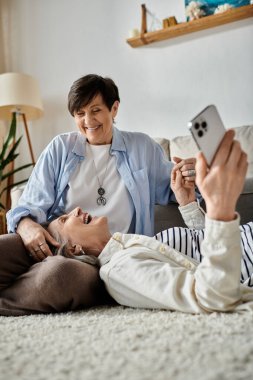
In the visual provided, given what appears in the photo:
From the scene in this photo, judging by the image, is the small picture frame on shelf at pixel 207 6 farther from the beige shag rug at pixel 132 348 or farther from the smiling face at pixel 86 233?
the beige shag rug at pixel 132 348

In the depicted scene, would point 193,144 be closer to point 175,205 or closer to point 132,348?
point 175,205

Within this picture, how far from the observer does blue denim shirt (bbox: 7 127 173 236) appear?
1.65 meters

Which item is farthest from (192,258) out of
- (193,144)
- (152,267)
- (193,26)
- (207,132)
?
(193,26)

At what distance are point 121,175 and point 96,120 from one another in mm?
239

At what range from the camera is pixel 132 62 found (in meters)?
3.01

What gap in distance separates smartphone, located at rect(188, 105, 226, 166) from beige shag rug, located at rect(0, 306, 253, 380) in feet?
1.08

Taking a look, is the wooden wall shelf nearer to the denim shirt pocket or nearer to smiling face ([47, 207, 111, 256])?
the denim shirt pocket

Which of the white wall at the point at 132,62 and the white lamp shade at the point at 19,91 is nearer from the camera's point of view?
the white wall at the point at 132,62

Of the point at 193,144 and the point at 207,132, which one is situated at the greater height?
the point at 207,132

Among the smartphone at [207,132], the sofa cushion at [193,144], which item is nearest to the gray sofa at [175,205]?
the sofa cushion at [193,144]

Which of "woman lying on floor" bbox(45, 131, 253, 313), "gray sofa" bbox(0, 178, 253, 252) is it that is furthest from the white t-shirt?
"woman lying on floor" bbox(45, 131, 253, 313)

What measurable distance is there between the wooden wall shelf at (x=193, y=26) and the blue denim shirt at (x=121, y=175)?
4.33 ft

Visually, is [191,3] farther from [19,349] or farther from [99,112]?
[19,349]

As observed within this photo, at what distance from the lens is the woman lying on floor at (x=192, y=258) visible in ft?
2.73
